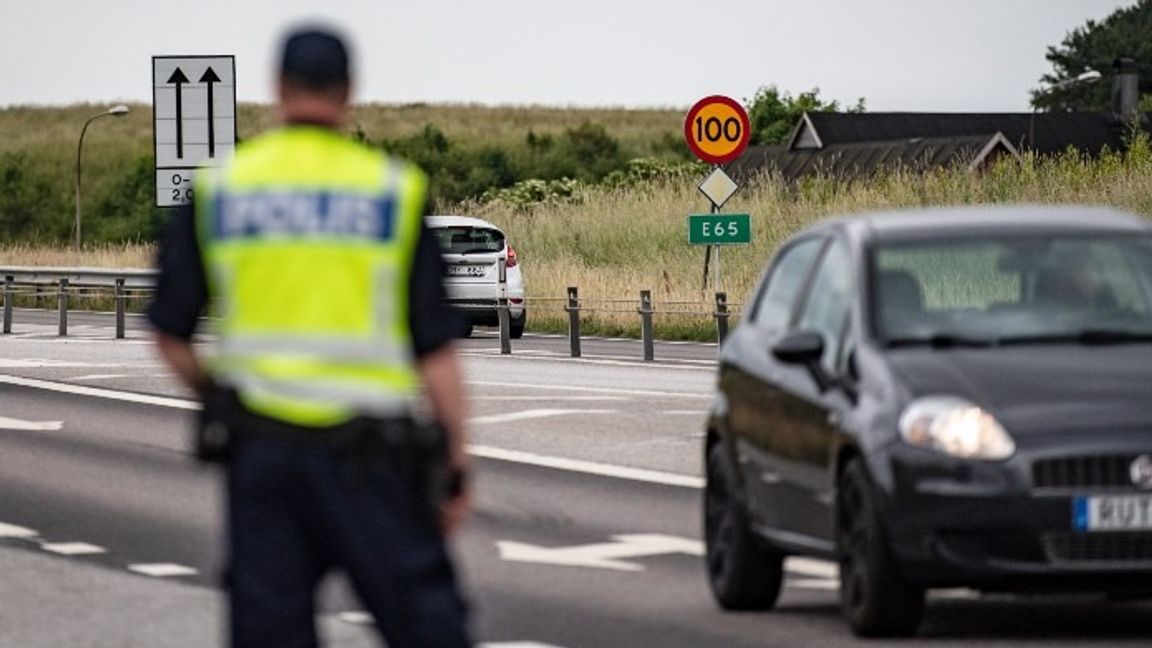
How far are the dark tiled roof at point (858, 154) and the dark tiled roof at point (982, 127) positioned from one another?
1.84m

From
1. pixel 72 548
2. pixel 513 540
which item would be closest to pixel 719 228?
pixel 513 540

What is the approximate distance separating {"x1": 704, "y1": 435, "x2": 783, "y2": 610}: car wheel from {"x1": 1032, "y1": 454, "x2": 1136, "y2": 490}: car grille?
1677 mm

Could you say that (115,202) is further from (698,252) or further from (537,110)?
(698,252)

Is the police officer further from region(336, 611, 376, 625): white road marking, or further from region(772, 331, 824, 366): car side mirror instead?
region(336, 611, 376, 625): white road marking

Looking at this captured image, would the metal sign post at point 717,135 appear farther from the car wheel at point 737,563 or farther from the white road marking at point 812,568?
the car wheel at point 737,563

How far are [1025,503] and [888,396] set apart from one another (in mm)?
647

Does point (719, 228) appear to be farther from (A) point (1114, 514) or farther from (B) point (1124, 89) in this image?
(B) point (1124, 89)

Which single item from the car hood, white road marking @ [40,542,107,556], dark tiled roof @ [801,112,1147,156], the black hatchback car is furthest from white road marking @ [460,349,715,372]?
dark tiled roof @ [801,112,1147,156]

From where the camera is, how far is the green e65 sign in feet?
118

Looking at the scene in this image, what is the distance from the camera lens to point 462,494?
21.0 ft

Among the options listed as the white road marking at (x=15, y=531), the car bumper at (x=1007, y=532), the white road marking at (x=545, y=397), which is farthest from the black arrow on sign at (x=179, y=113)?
the car bumper at (x=1007, y=532)

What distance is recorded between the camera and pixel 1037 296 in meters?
11.4

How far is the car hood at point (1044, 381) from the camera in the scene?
1044cm

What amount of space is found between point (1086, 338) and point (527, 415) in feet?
41.9
